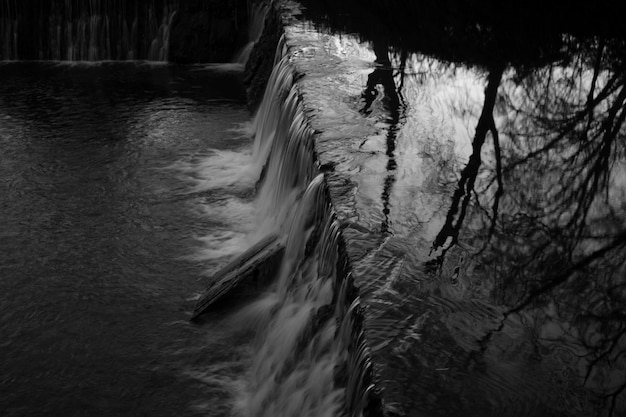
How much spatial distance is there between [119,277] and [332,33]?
4886 millimetres

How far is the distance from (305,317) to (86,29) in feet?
39.4

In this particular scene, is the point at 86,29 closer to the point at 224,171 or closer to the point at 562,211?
the point at 224,171

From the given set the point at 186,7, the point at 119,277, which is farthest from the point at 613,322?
the point at 186,7

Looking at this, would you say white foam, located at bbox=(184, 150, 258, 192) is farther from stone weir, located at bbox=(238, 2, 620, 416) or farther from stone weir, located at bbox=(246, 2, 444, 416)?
stone weir, located at bbox=(246, 2, 444, 416)

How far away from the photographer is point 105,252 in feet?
22.7

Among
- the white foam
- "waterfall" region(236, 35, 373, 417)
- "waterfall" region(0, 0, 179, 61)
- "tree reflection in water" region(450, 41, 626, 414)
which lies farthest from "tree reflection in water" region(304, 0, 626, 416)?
"waterfall" region(0, 0, 179, 61)

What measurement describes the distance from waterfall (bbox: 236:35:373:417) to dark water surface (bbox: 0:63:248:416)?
337 millimetres

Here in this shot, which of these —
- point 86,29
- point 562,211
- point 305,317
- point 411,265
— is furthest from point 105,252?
point 86,29

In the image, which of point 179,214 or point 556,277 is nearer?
point 556,277

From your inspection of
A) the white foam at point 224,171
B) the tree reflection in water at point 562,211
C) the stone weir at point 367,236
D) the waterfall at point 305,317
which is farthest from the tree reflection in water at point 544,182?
the white foam at point 224,171

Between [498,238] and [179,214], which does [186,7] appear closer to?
[179,214]

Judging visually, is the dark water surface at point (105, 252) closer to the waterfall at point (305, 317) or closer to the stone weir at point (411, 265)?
the waterfall at point (305, 317)

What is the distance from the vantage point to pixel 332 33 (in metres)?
9.93

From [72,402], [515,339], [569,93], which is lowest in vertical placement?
[72,402]
